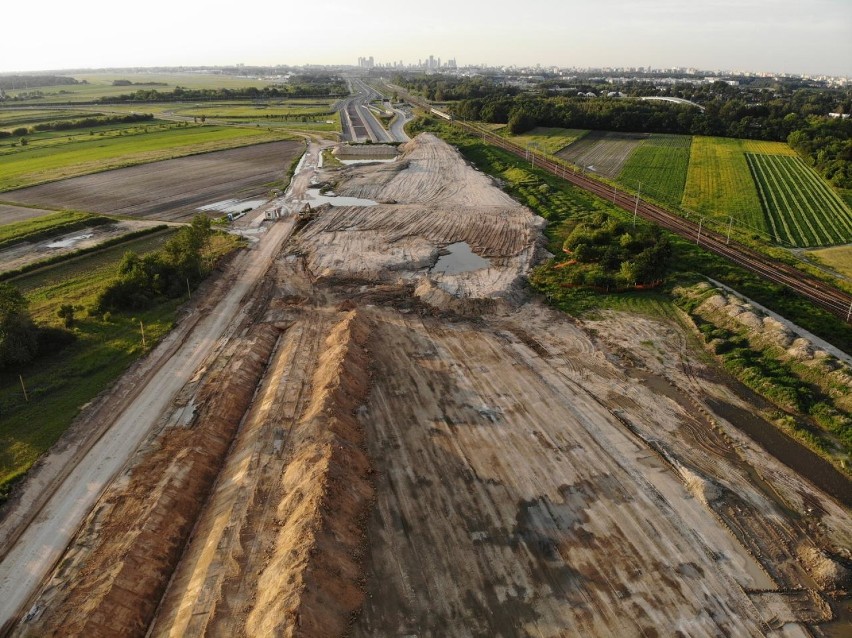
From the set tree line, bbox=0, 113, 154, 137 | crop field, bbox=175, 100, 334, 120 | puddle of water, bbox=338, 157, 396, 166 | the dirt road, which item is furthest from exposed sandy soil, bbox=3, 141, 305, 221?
crop field, bbox=175, 100, 334, 120

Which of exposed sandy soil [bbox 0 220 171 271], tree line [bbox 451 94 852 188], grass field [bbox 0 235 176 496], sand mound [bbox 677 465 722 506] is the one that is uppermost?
tree line [bbox 451 94 852 188]

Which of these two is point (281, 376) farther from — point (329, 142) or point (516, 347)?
point (329, 142)

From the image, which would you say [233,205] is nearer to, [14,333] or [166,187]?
[166,187]

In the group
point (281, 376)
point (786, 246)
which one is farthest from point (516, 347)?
point (786, 246)

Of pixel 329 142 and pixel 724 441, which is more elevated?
pixel 329 142

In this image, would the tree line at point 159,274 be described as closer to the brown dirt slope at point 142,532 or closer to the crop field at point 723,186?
the brown dirt slope at point 142,532

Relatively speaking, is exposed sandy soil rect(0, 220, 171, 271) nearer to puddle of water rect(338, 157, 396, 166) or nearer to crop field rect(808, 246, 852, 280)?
Result: puddle of water rect(338, 157, 396, 166)
